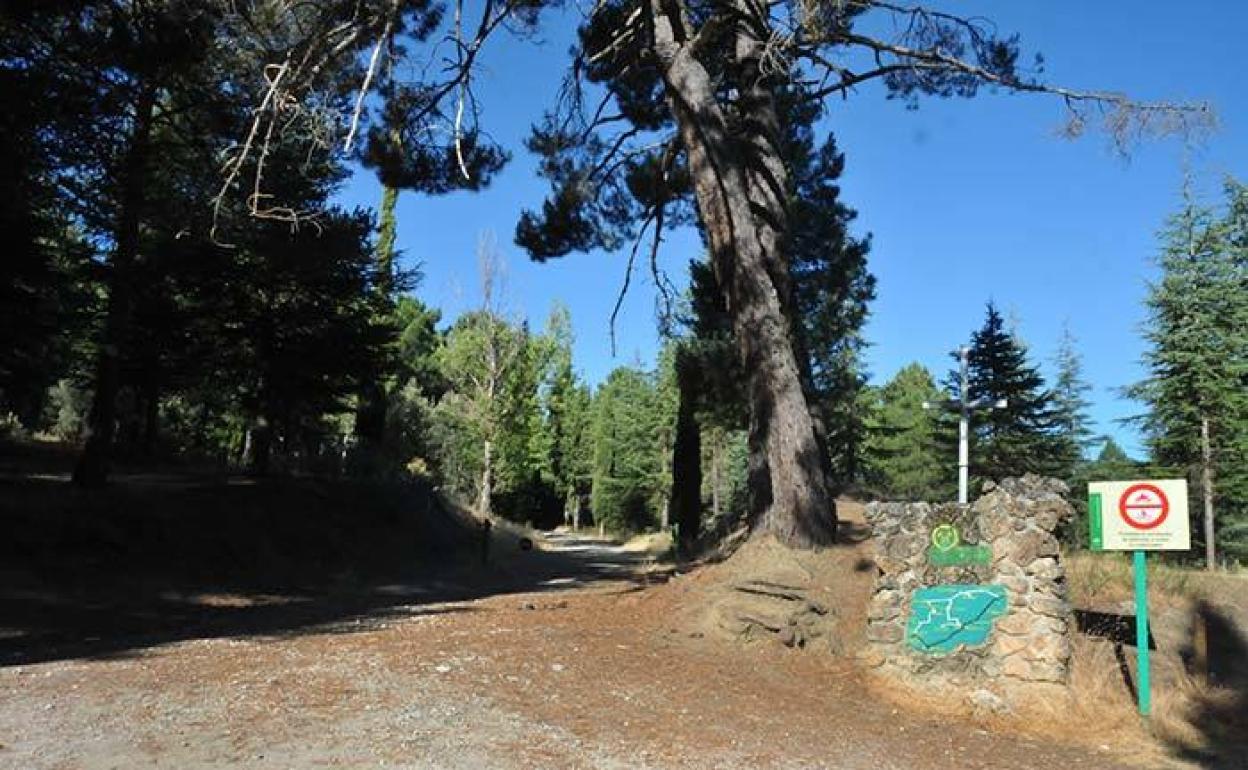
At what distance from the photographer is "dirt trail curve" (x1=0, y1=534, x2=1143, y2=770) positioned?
221 inches

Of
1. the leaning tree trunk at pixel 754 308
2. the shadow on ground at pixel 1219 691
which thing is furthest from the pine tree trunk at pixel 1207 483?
the leaning tree trunk at pixel 754 308

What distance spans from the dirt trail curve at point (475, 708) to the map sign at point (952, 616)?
77cm

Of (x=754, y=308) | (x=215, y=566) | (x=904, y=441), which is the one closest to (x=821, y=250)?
(x=754, y=308)

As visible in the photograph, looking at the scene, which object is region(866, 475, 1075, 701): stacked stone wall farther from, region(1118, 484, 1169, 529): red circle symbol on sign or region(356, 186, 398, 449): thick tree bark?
region(356, 186, 398, 449): thick tree bark

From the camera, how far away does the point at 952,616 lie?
8461 millimetres

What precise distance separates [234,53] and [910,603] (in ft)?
43.3

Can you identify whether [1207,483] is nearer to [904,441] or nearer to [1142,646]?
[904,441]

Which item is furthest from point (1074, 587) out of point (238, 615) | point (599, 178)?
point (238, 615)

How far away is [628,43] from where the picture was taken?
518 inches

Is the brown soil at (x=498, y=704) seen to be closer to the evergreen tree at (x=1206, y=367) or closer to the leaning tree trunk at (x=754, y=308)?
the leaning tree trunk at (x=754, y=308)

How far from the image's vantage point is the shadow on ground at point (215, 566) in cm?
1164

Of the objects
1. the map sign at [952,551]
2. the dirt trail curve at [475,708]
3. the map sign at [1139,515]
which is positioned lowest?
the dirt trail curve at [475,708]

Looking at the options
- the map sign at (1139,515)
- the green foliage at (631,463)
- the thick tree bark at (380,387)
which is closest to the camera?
the map sign at (1139,515)

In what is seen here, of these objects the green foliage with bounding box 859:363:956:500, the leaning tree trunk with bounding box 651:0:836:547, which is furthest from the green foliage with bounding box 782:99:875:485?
the green foliage with bounding box 859:363:956:500
